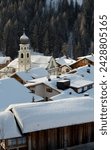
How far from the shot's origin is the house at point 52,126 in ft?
53.8

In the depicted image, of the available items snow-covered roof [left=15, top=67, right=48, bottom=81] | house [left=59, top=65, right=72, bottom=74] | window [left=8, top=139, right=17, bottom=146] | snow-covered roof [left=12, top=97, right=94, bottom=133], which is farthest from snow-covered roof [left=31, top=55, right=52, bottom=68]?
window [left=8, top=139, right=17, bottom=146]

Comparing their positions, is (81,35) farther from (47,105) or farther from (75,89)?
(47,105)

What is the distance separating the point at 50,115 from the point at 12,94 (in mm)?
13786

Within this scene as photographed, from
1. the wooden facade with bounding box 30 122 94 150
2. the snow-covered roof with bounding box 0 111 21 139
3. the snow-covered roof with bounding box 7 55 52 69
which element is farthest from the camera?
the snow-covered roof with bounding box 7 55 52 69

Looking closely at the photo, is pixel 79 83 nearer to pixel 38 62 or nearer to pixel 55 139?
pixel 55 139

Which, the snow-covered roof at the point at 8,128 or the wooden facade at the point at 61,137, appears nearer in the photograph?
the snow-covered roof at the point at 8,128

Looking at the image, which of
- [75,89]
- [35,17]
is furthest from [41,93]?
[35,17]

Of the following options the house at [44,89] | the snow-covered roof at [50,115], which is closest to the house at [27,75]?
the house at [44,89]

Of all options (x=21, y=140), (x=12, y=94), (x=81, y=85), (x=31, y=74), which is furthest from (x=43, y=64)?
(x=21, y=140)

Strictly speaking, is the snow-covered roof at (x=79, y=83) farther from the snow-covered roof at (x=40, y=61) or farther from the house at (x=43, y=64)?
the snow-covered roof at (x=40, y=61)

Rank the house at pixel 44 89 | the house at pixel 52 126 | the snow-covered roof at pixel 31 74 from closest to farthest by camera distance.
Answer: the house at pixel 52 126 → the house at pixel 44 89 → the snow-covered roof at pixel 31 74

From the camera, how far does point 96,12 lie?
5258 millimetres

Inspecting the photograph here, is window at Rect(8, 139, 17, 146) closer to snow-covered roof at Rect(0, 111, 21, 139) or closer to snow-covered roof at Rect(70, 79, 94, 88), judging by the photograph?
snow-covered roof at Rect(0, 111, 21, 139)

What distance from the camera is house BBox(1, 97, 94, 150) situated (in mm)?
16406
